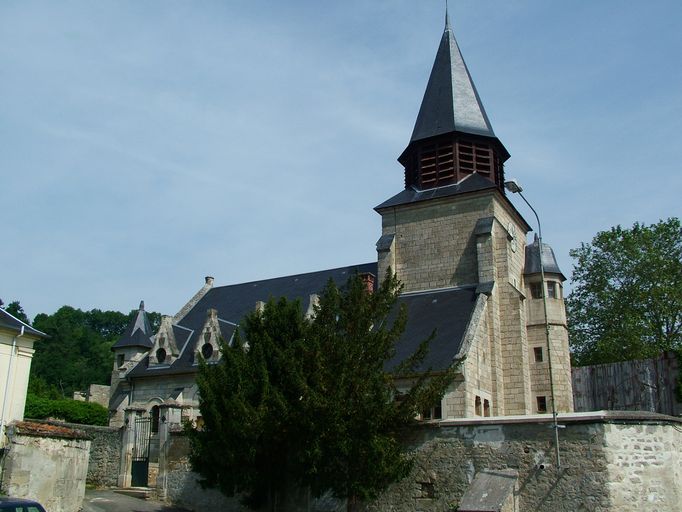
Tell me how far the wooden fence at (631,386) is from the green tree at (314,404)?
38.8ft

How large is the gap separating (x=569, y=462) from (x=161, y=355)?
20.3m

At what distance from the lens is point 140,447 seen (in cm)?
2316

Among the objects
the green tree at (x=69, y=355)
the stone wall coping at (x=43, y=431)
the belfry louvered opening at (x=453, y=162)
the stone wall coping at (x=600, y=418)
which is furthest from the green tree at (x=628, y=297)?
the green tree at (x=69, y=355)

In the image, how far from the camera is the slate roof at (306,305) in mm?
23100

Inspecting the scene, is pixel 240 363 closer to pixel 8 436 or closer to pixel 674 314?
pixel 8 436

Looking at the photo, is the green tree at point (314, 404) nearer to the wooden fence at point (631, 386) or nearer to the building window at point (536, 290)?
the building window at point (536, 290)

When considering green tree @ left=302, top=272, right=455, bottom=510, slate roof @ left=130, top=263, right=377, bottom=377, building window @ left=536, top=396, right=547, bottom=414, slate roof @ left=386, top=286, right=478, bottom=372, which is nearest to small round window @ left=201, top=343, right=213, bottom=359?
slate roof @ left=130, top=263, right=377, bottom=377

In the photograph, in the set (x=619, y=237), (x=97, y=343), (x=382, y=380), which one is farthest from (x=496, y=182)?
(x=97, y=343)

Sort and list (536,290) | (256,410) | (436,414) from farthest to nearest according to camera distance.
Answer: (536,290)
(436,414)
(256,410)

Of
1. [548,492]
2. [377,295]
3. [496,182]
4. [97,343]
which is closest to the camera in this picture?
[548,492]

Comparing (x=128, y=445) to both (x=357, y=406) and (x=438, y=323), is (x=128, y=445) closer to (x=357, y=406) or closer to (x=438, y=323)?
(x=357, y=406)

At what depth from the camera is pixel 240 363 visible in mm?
18141

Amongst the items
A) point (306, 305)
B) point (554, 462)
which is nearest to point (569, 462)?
point (554, 462)

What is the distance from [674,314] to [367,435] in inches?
910
